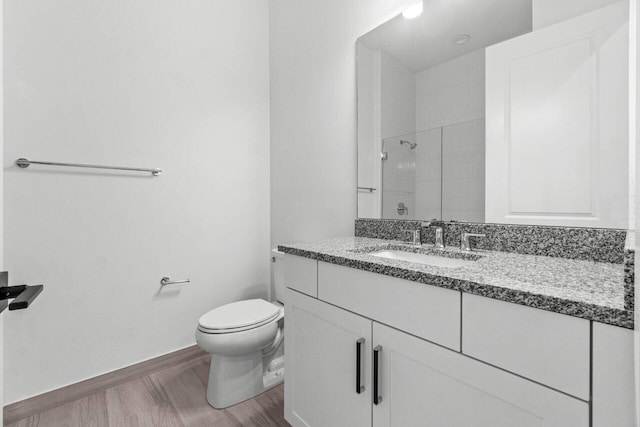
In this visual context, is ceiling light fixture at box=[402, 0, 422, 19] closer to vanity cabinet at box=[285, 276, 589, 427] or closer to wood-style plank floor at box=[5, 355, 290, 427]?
vanity cabinet at box=[285, 276, 589, 427]

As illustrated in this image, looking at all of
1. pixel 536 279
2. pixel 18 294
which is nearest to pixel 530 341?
pixel 536 279

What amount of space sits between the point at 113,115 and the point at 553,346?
207 cm

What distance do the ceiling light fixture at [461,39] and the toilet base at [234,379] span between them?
1.75 m

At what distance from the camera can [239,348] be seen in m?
1.45

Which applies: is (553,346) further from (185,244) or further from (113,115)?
(113,115)

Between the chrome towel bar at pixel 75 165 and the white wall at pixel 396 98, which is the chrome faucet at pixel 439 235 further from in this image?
the chrome towel bar at pixel 75 165

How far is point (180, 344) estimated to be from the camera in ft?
6.27

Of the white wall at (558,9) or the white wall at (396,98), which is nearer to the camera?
the white wall at (558,9)

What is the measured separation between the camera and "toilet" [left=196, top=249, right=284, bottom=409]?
4.71ft

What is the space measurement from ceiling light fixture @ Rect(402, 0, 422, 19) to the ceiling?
2 cm

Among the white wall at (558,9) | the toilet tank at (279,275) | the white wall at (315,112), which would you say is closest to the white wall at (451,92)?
the white wall at (558,9)

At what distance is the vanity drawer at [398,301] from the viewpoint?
75cm

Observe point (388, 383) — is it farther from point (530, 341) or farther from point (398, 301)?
point (530, 341)

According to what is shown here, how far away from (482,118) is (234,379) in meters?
1.64
